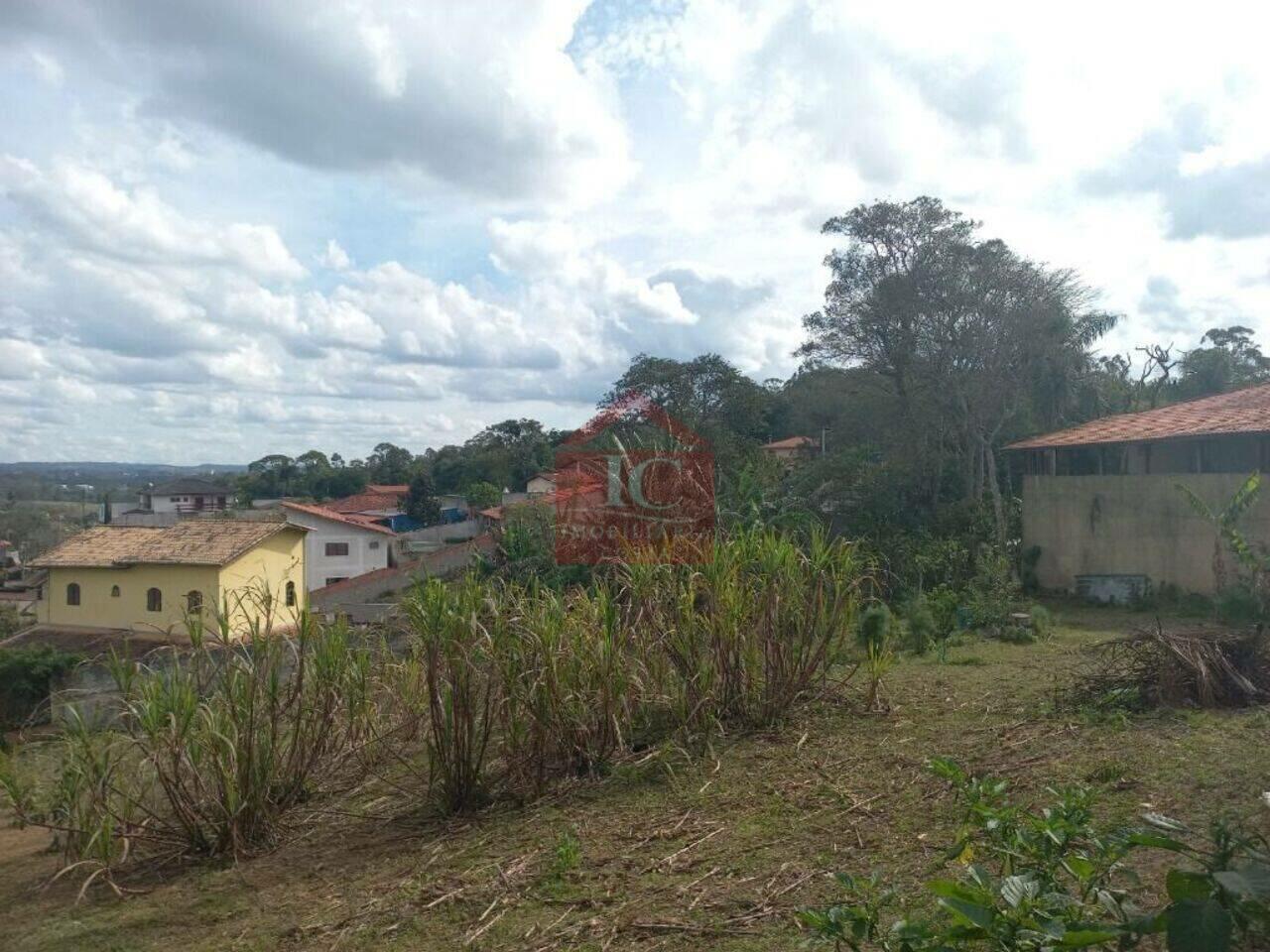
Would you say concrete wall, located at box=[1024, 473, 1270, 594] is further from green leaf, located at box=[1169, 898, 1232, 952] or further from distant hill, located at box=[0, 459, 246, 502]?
distant hill, located at box=[0, 459, 246, 502]

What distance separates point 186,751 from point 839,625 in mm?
4237

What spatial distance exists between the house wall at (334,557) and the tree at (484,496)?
17.1 ft

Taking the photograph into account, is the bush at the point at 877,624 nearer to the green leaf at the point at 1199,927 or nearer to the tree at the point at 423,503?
the green leaf at the point at 1199,927

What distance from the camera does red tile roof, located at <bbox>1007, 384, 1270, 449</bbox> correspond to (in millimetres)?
13953

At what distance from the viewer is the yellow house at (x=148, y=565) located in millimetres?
23891

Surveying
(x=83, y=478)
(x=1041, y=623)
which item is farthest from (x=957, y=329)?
(x=83, y=478)

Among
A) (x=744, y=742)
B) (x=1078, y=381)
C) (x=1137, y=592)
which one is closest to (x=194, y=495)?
(x=1078, y=381)

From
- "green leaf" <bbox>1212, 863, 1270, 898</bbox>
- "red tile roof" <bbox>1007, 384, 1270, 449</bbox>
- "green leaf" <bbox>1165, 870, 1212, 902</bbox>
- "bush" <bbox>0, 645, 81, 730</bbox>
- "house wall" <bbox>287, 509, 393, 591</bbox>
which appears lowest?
"bush" <bbox>0, 645, 81, 730</bbox>

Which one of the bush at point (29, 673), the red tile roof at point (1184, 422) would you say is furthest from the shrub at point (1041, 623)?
the bush at point (29, 673)

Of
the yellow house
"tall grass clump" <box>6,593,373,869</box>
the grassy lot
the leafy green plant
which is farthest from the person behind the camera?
the yellow house

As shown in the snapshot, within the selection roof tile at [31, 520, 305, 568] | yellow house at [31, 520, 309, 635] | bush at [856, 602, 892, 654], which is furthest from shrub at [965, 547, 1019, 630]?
roof tile at [31, 520, 305, 568]

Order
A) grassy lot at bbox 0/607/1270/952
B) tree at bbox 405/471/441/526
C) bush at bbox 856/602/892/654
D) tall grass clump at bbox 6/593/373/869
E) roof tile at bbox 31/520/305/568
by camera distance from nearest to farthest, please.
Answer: grassy lot at bbox 0/607/1270/952
tall grass clump at bbox 6/593/373/869
bush at bbox 856/602/892/654
roof tile at bbox 31/520/305/568
tree at bbox 405/471/441/526

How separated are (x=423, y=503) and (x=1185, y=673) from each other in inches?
1688

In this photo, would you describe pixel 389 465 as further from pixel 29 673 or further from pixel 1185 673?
pixel 1185 673
